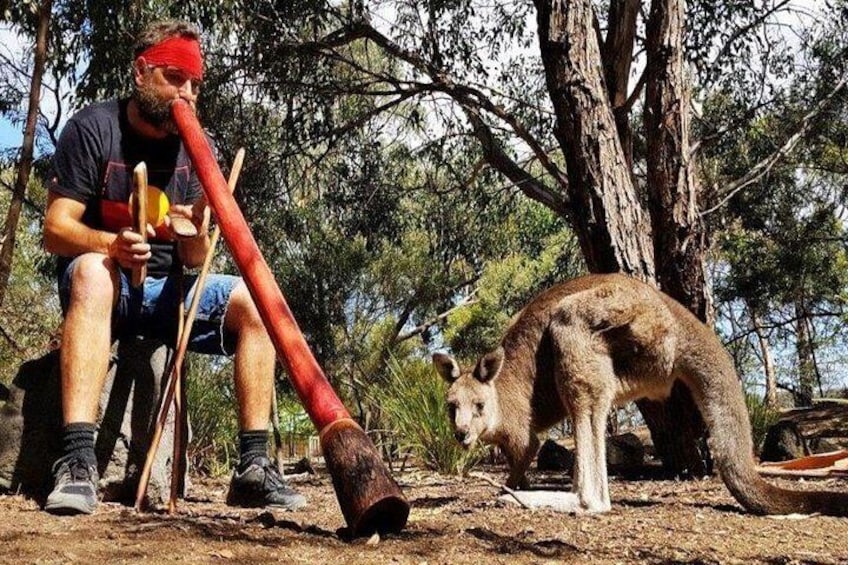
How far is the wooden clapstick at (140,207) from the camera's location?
3.66 m

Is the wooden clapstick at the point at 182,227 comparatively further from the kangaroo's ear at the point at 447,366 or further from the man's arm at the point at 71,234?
the kangaroo's ear at the point at 447,366

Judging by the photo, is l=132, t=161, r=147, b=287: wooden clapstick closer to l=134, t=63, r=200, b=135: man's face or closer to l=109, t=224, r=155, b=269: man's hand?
l=109, t=224, r=155, b=269: man's hand

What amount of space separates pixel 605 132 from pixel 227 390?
5.83 metres

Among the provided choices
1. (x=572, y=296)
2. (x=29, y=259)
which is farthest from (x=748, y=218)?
(x=29, y=259)

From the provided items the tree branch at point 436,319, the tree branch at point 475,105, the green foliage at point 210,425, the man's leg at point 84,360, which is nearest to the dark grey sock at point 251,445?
the man's leg at point 84,360

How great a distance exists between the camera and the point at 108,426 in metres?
4.45

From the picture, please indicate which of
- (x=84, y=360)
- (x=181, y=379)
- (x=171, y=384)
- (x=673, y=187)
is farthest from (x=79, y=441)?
(x=673, y=187)

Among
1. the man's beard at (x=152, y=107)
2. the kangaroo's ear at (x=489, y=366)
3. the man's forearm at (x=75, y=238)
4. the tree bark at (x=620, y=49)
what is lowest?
the kangaroo's ear at (x=489, y=366)

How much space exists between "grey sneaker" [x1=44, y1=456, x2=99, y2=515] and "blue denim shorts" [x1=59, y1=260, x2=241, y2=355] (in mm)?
688

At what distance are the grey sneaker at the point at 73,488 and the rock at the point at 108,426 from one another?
0.71 metres

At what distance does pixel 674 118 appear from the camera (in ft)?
20.7

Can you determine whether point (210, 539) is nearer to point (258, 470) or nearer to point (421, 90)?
point (258, 470)

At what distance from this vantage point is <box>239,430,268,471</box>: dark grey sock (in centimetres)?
404

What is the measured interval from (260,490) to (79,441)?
76 centimetres
